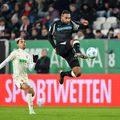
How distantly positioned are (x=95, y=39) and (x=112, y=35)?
128 cm

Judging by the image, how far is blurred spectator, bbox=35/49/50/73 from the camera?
24641 mm

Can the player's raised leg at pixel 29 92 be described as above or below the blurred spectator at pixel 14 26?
below

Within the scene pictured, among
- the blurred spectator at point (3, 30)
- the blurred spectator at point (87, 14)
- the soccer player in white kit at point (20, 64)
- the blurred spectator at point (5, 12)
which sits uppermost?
the blurred spectator at point (5, 12)

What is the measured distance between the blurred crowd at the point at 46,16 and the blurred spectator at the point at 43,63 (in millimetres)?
1609

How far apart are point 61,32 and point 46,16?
997 centimetres

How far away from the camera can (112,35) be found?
2516cm

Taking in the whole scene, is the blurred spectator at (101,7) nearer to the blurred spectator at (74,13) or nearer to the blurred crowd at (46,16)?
the blurred crowd at (46,16)

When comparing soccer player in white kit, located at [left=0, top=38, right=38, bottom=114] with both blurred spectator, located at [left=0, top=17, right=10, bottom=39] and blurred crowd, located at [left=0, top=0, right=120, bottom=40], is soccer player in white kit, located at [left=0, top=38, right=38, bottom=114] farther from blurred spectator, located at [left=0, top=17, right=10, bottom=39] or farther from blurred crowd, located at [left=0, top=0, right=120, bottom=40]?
blurred spectator, located at [left=0, top=17, right=10, bottom=39]

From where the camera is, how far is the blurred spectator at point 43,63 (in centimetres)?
2464

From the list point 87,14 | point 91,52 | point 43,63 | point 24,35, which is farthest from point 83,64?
point 24,35

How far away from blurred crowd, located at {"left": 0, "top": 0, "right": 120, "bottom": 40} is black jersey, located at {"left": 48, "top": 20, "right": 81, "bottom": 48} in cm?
573

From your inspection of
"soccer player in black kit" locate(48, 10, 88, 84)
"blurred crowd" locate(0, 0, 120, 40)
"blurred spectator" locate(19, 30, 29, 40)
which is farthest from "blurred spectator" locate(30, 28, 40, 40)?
"soccer player in black kit" locate(48, 10, 88, 84)

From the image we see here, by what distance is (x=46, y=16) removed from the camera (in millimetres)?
28781

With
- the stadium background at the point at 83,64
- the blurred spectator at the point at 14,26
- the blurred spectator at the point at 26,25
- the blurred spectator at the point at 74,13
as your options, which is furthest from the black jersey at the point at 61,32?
the blurred spectator at the point at 14,26
